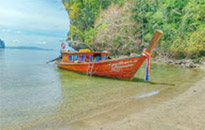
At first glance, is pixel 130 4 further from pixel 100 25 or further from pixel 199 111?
pixel 199 111

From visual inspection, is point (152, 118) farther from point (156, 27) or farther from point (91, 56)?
point (156, 27)

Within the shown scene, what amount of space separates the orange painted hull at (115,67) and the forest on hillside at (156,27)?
1606 centimetres

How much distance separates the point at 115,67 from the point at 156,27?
63.1ft

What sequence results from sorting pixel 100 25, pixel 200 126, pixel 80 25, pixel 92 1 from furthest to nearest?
pixel 80 25 < pixel 92 1 < pixel 100 25 < pixel 200 126

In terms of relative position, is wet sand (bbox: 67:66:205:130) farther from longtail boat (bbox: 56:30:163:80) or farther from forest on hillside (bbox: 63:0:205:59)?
forest on hillside (bbox: 63:0:205:59)

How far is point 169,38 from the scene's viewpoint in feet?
87.9

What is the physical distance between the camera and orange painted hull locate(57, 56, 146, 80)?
11.0 m

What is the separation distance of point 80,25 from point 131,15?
17.6 m

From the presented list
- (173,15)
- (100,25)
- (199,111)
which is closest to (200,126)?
(199,111)

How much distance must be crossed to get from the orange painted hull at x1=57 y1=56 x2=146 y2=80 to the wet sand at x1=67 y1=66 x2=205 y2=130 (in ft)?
17.0

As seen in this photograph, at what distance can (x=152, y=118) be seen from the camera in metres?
4.59

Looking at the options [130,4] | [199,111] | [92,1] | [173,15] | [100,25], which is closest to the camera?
[199,111]

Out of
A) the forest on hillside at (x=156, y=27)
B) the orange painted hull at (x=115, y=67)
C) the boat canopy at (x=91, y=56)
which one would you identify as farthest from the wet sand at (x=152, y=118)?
the forest on hillside at (x=156, y=27)

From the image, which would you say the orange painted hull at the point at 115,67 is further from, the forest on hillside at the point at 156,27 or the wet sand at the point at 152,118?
the forest on hillside at the point at 156,27
